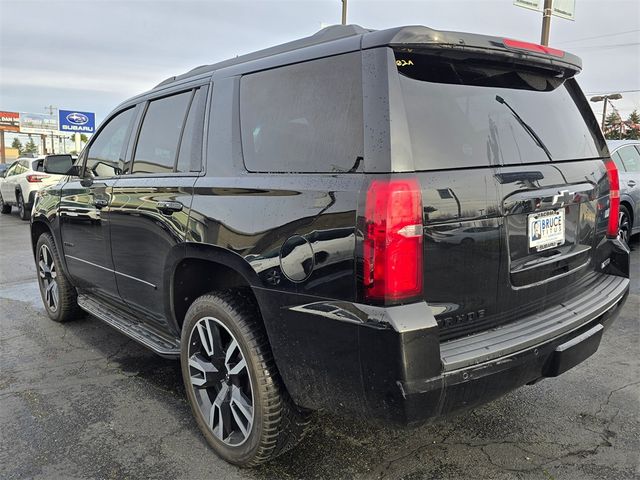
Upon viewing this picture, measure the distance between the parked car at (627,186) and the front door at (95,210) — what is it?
684cm

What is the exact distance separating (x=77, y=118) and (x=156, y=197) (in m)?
38.7

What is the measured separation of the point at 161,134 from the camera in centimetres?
325

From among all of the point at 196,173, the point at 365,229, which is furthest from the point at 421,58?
the point at 196,173

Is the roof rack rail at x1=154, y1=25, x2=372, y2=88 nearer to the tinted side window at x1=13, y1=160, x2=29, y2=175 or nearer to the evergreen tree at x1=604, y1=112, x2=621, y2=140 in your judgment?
the tinted side window at x1=13, y1=160, x2=29, y2=175

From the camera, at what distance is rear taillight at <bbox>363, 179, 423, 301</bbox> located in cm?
183

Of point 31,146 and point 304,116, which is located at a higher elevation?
point 31,146

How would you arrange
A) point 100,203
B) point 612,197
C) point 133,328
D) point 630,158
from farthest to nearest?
point 630,158, point 100,203, point 133,328, point 612,197

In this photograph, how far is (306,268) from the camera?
204 centimetres

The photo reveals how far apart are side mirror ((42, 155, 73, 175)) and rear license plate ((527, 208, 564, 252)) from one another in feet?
11.8

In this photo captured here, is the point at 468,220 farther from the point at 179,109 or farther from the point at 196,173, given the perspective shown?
the point at 179,109

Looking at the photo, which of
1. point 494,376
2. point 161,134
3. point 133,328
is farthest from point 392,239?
point 133,328

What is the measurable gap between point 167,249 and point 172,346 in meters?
0.63

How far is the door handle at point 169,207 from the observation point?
280 cm

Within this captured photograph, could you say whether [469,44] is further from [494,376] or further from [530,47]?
[494,376]
